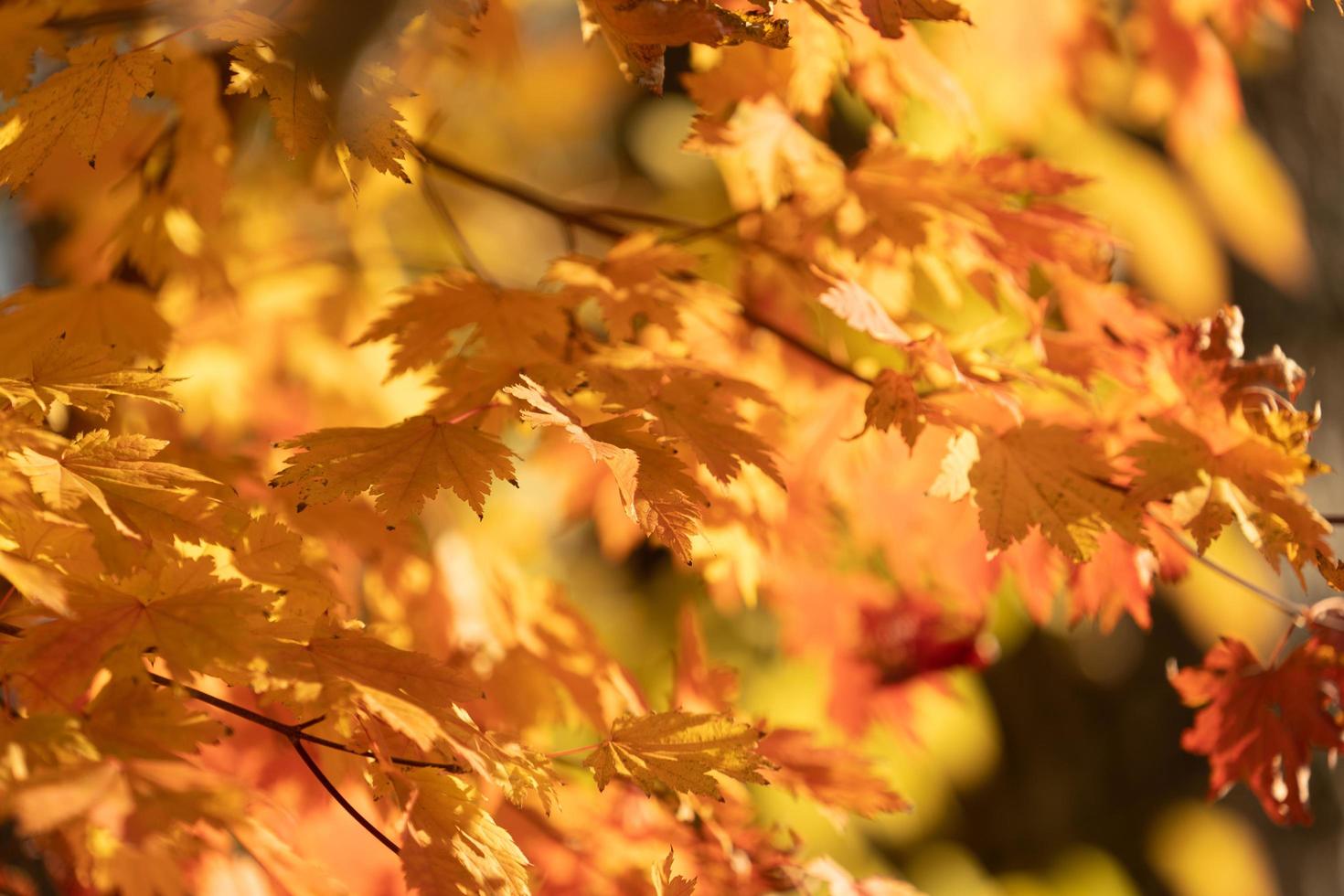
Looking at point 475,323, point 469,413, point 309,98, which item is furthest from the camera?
point 475,323

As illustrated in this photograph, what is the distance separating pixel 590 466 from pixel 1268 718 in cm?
94

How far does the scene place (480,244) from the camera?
2912 mm

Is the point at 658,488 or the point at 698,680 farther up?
the point at 658,488

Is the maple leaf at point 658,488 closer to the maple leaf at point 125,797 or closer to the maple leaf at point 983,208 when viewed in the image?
the maple leaf at point 125,797

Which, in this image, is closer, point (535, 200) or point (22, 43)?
point (22, 43)

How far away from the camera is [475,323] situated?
38.8 inches

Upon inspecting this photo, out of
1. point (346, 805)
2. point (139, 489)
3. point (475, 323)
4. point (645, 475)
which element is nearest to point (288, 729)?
point (346, 805)

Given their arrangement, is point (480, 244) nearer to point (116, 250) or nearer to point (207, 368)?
point (207, 368)

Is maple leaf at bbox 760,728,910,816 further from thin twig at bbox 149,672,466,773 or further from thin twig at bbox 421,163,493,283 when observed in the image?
thin twig at bbox 421,163,493,283

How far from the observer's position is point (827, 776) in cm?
111

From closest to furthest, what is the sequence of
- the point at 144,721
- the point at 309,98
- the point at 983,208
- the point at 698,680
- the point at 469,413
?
the point at 144,721
the point at 309,98
the point at 469,413
the point at 983,208
the point at 698,680

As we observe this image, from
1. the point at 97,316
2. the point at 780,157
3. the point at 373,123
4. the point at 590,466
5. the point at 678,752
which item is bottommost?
the point at 590,466

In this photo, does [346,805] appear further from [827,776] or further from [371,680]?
[827,776]

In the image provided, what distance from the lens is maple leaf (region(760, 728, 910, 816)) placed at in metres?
1.06
